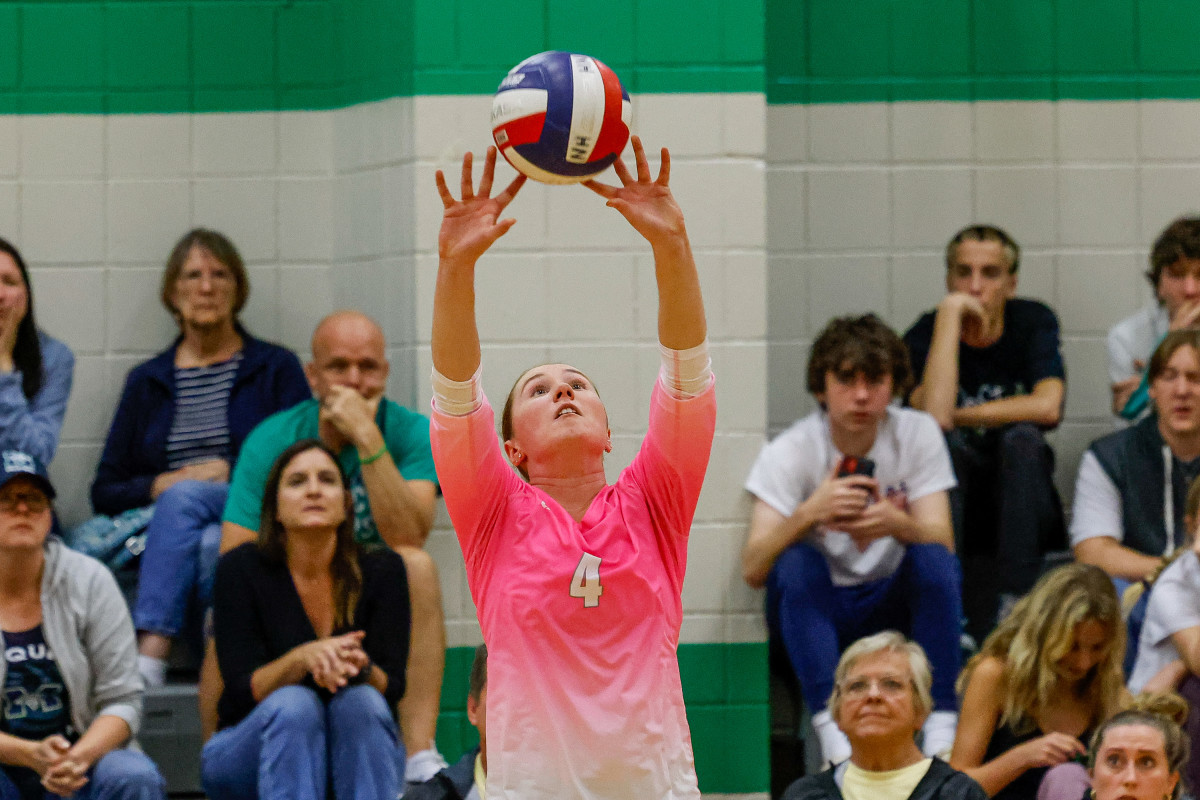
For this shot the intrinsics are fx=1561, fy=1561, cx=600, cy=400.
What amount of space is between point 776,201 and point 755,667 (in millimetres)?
2086

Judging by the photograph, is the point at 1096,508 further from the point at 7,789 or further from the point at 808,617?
the point at 7,789

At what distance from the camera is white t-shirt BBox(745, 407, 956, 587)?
539 cm

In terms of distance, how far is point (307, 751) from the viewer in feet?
15.1

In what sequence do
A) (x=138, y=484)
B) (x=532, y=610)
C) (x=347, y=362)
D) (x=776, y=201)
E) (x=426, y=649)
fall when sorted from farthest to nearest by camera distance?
(x=776, y=201) → (x=138, y=484) → (x=347, y=362) → (x=426, y=649) → (x=532, y=610)

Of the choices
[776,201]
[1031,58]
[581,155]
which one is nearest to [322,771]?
[581,155]

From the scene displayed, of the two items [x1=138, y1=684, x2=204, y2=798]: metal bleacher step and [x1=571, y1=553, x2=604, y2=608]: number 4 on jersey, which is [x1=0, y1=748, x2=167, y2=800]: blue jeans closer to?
[x1=138, y1=684, x2=204, y2=798]: metal bleacher step

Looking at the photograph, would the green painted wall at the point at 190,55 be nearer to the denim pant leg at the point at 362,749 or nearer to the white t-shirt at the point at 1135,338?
the denim pant leg at the point at 362,749

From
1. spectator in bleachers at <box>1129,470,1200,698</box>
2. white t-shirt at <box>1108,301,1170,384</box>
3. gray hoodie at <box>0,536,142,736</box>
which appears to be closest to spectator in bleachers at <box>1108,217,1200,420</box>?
white t-shirt at <box>1108,301,1170,384</box>

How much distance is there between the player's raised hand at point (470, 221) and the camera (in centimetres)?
290

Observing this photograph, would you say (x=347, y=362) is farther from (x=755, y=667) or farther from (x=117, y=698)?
(x=755, y=667)

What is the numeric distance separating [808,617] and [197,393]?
2.48 m

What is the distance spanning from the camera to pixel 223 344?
6078mm

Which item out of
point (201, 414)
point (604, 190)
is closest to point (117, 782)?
point (201, 414)

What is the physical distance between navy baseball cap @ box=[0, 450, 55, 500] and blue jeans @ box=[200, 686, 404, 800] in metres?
0.98
